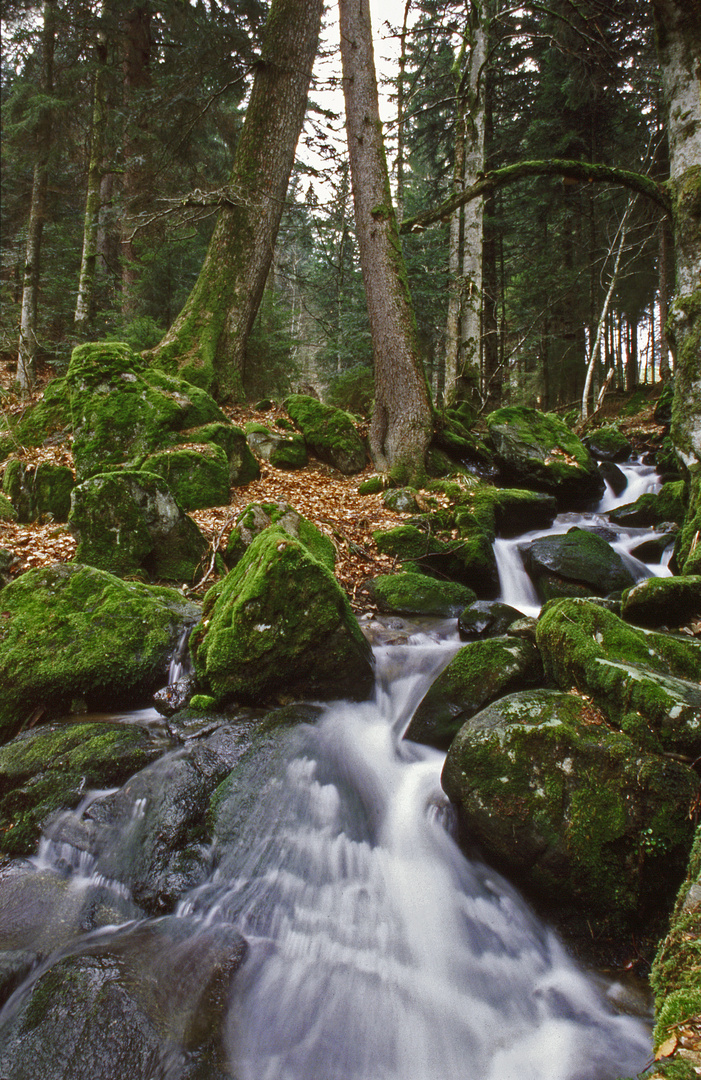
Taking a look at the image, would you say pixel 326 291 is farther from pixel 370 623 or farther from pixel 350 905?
pixel 350 905

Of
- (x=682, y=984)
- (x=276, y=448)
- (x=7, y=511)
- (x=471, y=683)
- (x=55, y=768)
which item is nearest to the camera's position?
(x=682, y=984)

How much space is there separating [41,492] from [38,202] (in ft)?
39.9

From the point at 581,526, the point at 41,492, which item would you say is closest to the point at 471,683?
the point at 41,492

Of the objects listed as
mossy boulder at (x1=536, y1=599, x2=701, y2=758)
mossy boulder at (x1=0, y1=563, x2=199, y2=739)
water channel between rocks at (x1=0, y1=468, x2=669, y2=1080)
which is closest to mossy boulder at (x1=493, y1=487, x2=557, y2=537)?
mossy boulder at (x1=536, y1=599, x2=701, y2=758)

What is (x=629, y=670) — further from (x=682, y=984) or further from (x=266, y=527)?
(x=266, y=527)

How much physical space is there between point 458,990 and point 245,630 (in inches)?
105

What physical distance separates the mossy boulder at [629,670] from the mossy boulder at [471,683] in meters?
0.17

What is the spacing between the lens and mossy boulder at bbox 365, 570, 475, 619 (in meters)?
6.29

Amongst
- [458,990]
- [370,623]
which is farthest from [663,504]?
[458,990]

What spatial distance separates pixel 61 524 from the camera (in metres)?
Result: 6.66

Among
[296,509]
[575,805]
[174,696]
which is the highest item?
[296,509]

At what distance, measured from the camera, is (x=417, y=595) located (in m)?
6.39

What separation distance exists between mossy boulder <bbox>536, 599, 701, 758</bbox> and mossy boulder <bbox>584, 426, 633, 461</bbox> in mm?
10273

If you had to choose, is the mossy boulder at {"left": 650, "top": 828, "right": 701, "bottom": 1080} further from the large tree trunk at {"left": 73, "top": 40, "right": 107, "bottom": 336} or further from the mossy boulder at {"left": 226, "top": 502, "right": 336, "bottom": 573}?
the large tree trunk at {"left": 73, "top": 40, "right": 107, "bottom": 336}
